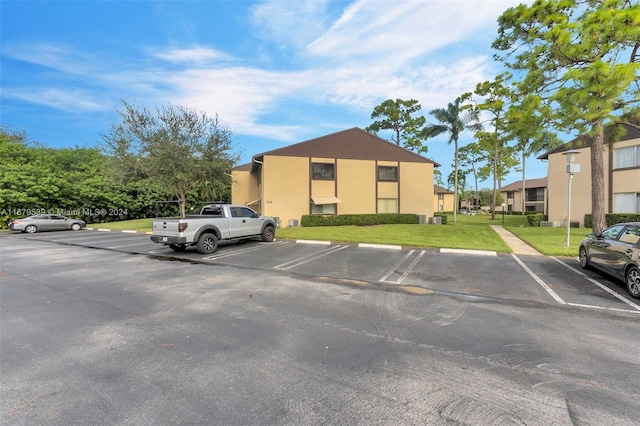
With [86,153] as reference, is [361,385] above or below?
below

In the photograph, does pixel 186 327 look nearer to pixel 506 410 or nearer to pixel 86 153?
pixel 506 410

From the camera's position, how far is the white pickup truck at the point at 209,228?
10.5m

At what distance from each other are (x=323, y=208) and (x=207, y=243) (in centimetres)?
1315

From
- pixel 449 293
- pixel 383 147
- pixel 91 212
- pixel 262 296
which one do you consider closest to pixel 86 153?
pixel 91 212

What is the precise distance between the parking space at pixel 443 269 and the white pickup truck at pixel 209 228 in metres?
0.49

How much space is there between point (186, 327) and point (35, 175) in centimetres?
3302

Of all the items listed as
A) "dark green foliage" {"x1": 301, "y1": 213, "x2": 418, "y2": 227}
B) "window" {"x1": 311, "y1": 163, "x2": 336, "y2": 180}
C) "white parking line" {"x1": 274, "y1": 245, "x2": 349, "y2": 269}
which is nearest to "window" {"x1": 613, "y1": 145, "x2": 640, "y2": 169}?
"dark green foliage" {"x1": 301, "y1": 213, "x2": 418, "y2": 227}

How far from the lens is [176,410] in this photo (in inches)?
101

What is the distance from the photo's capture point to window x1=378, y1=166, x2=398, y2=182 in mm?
24922

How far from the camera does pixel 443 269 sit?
8.67m

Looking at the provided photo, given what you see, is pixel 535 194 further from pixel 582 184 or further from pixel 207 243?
pixel 207 243

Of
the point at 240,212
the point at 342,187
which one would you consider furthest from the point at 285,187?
the point at 240,212

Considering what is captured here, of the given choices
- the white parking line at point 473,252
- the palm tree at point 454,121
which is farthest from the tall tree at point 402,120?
the white parking line at point 473,252

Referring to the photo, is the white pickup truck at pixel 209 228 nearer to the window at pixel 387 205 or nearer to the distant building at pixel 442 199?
the window at pixel 387 205
